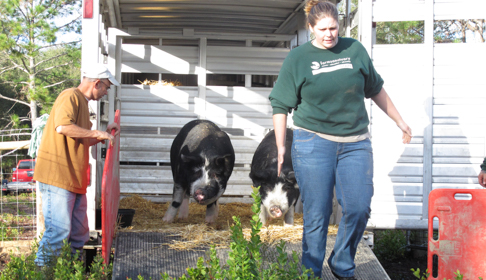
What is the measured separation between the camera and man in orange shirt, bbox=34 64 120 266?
415cm

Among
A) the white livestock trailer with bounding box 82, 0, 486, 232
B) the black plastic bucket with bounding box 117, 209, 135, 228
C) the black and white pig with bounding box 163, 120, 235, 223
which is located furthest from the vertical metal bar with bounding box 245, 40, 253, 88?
the black plastic bucket with bounding box 117, 209, 135, 228

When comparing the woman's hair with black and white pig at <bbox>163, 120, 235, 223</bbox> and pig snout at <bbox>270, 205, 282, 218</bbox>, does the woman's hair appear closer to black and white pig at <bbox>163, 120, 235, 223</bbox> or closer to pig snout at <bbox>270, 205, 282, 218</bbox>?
pig snout at <bbox>270, 205, 282, 218</bbox>

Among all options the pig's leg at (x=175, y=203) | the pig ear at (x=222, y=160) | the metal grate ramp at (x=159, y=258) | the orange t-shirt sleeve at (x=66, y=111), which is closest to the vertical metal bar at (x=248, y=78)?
the pig ear at (x=222, y=160)

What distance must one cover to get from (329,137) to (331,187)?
1.21 feet

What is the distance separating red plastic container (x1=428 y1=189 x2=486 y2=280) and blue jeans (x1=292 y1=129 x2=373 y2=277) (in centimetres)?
89

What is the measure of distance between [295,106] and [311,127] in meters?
0.22

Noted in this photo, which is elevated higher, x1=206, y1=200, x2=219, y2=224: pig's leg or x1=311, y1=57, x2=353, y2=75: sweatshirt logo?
x1=311, y1=57, x2=353, y2=75: sweatshirt logo

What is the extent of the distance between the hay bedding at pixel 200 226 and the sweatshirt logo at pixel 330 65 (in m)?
1.18

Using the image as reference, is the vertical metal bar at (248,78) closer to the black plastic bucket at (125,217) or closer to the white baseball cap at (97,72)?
the black plastic bucket at (125,217)

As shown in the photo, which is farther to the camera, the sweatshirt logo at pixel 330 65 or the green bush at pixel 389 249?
the green bush at pixel 389 249

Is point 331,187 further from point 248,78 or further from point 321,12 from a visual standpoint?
point 248,78

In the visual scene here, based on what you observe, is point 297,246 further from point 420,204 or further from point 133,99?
point 133,99

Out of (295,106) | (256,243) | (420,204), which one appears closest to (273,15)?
(420,204)

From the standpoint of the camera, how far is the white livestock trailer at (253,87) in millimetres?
5379
